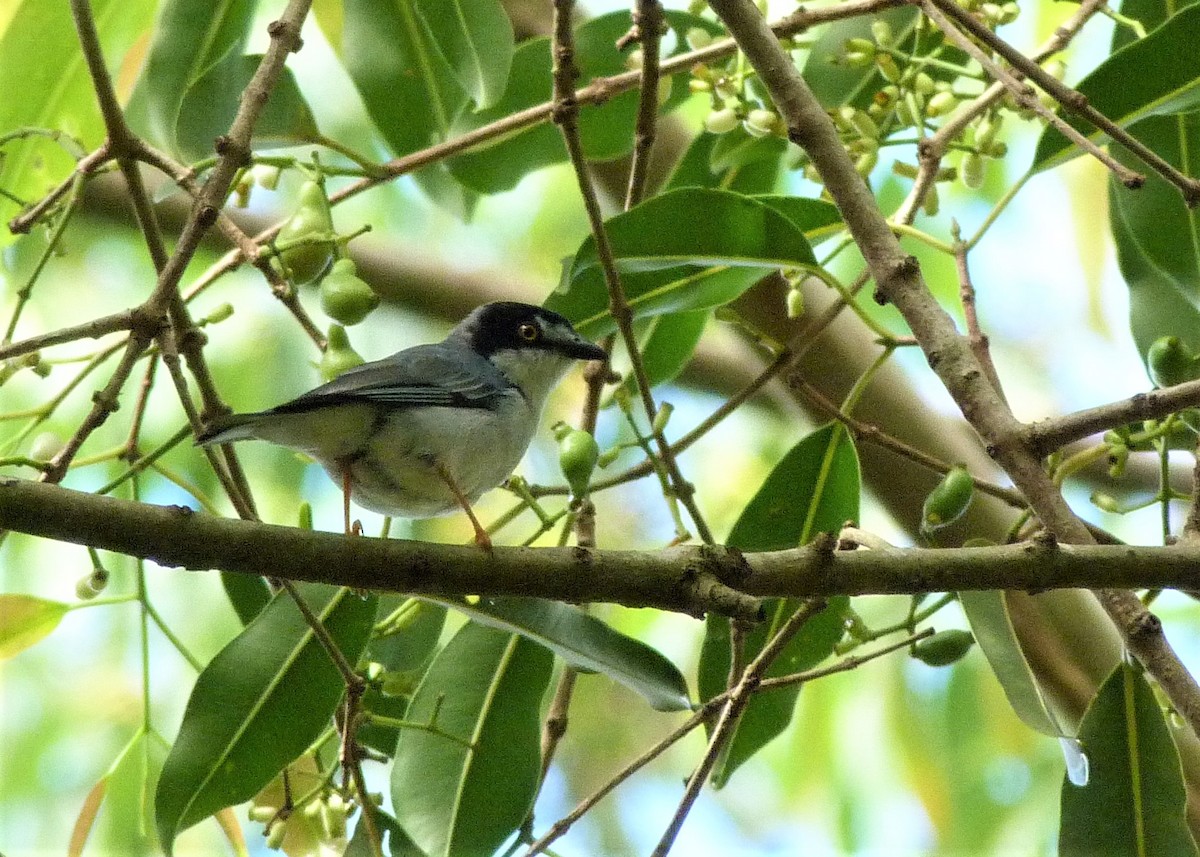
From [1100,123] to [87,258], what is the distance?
5.02 metres

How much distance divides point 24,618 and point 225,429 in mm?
1037

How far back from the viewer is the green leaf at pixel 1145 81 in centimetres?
279

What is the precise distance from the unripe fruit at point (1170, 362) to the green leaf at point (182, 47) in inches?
98.5

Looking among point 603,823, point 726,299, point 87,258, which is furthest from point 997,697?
point 87,258

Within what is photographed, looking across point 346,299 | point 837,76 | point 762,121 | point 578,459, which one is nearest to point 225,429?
point 346,299

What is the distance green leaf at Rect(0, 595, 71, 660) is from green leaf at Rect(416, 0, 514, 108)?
5.25ft

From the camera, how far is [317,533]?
204cm

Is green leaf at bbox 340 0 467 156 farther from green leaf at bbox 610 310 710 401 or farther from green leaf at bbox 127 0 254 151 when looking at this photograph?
green leaf at bbox 610 310 710 401

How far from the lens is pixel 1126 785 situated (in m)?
2.78

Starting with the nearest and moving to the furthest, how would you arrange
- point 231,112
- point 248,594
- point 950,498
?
point 950,498 < point 248,594 < point 231,112

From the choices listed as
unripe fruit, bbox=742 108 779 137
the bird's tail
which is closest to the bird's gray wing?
the bird's tail

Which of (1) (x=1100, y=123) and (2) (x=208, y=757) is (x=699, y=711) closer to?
(2) (x=208, y=757)

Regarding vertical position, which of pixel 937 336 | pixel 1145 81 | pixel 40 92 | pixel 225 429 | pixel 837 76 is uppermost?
pixel 837 76

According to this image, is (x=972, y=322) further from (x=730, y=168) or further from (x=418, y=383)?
(x=730, y=168)
